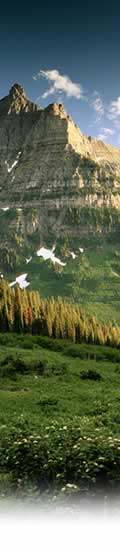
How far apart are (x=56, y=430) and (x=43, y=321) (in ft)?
239

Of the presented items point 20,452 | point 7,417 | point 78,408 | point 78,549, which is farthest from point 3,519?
point 78,408

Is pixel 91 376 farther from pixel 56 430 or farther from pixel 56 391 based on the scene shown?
pixel 56 430

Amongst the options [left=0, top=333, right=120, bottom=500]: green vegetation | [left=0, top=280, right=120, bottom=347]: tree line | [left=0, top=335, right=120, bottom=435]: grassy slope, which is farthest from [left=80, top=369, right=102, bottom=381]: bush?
[left=0, top=280, right=120, bottom=347]: tree line

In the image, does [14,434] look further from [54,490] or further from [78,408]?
[78,408]

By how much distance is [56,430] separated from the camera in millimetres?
19359

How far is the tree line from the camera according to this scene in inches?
3506

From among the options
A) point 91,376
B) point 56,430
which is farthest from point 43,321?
point 56,430

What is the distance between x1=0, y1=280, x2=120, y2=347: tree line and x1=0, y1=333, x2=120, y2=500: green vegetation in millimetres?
34689

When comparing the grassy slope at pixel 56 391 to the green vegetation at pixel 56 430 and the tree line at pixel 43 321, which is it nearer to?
the green vegetation at pixel 56 430

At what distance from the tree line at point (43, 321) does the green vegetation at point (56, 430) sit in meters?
34.7

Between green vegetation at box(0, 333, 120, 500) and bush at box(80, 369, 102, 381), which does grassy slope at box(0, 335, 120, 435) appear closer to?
green vegetation at box(0, 333, 120, 500)

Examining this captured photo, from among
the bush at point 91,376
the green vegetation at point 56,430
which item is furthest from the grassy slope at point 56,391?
the bush at point 91,376

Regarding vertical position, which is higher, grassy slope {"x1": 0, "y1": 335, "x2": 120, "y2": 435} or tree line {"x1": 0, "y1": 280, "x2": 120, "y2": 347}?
tree line {"x1": 0, "y1": 280, "x2": 120, "y2": 347}

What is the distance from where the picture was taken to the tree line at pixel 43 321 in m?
89.1
